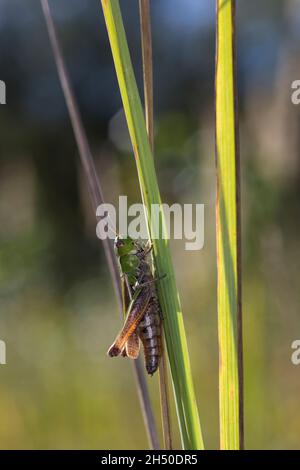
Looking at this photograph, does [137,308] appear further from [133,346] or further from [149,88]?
[149,88]

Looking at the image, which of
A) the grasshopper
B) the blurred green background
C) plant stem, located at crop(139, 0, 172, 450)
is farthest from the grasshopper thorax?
the blurred green background

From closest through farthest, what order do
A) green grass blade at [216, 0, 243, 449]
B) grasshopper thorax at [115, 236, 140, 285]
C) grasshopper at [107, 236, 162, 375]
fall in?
green grass blade at [216, 0, 243, 449], grasshopper at [107, 236, 162, 375], grasshopper thorax at [115, 236, 140, 285]

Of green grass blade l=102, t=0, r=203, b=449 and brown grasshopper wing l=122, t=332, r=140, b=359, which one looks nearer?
green grass blade l=102, t=0, r=203, b=449

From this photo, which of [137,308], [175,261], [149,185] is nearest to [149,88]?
[149,185]

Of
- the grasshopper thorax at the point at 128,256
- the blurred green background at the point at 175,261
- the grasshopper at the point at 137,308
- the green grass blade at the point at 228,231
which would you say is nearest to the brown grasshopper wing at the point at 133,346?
the grasshopper at the point at 137,308

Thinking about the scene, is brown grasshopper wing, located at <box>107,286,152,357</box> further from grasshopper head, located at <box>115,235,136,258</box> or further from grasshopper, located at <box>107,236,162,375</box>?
grasshopper head, located at <box>115,235,136,258</box>
